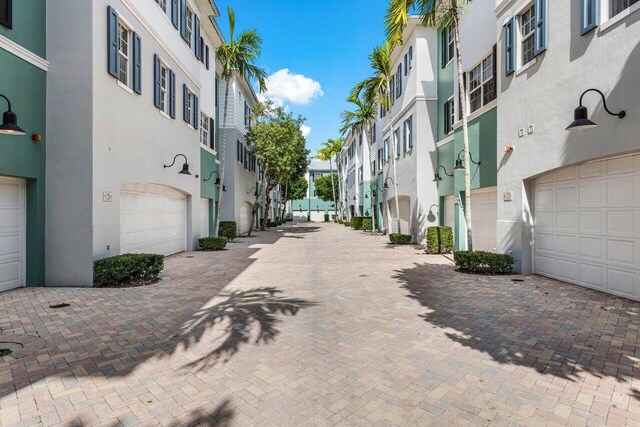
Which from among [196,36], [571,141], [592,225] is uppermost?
[196,36]

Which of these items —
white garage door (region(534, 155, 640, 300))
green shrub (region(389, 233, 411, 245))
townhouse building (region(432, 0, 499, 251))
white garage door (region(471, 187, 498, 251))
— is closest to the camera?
white garage door (region(534, 155, 640, 300))

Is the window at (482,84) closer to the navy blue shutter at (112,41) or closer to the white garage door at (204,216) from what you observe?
the navy blue shutter at (112,41)

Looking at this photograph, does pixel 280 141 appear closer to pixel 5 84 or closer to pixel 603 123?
pixel 5 84

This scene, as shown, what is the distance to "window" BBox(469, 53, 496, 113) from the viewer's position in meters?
11.3

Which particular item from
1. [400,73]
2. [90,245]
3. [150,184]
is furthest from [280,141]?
[90,245]

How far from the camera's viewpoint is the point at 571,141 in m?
7.41

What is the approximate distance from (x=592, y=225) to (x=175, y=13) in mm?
14241

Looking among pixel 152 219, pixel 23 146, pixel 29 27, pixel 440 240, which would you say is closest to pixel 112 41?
pixel 29 27

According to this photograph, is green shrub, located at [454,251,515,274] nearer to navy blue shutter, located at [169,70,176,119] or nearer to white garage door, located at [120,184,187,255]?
white garage door, located at [120,184,187,255]

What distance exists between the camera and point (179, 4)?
1283cm

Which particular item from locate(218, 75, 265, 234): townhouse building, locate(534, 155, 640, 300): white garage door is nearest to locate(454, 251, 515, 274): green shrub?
locate(534, 155, 640, 300): white garage door

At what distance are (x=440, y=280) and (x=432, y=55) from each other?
41.2 ft

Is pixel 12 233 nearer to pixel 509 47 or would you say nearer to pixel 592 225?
pixel 592 225

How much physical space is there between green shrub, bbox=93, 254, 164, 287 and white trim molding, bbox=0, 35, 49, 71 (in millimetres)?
4434
